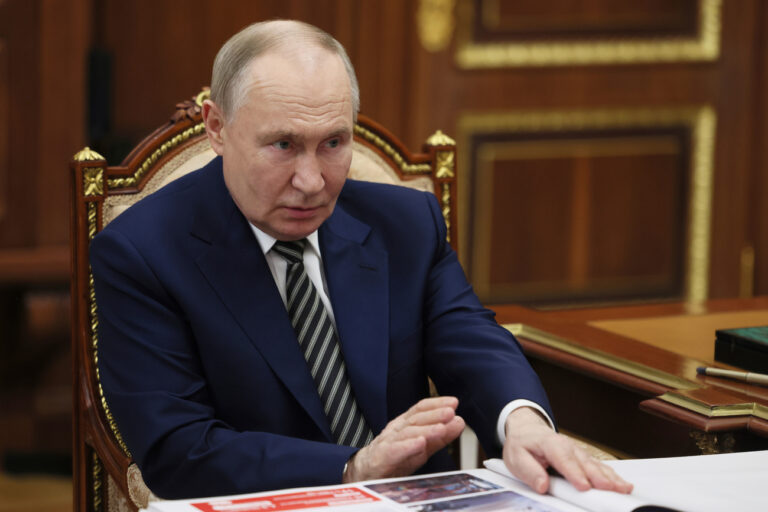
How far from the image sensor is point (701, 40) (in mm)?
4793

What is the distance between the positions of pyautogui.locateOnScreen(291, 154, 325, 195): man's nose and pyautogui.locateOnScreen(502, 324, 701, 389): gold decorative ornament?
25.0 inches

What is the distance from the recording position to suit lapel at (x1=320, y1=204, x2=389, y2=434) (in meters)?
1.85

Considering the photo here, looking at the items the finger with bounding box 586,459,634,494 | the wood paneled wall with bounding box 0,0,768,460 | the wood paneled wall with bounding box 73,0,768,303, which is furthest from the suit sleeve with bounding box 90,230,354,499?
the wood paneled wall with bounding box 73,0,768,303

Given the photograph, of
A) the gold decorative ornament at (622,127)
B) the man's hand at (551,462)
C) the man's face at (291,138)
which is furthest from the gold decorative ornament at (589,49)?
the man's hand at (551,462)

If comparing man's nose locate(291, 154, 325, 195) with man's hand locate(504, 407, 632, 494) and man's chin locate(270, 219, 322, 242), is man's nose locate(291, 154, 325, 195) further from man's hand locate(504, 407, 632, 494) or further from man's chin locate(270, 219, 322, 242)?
man's hand locate(504, 407, 632, 494)

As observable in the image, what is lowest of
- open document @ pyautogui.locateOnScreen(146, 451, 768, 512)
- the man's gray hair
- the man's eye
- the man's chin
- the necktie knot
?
open document @ pyautogui.locateOnScreen(146, 451, 768, 512)

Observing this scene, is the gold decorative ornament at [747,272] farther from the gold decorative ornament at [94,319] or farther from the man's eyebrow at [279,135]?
the man's eyebrow at [279,135]

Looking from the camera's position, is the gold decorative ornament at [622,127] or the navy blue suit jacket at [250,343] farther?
the gold decorative ornament at [622,127]

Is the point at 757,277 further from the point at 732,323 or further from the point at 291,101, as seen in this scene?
the point at 291,101

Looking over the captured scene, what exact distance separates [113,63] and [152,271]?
252 cm

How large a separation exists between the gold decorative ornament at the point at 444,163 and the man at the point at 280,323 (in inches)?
18.5

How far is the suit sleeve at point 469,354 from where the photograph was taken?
Result: 1.78 metres

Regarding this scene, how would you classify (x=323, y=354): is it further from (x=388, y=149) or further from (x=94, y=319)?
(x=388, y=149)

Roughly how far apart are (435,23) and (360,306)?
2741mm
